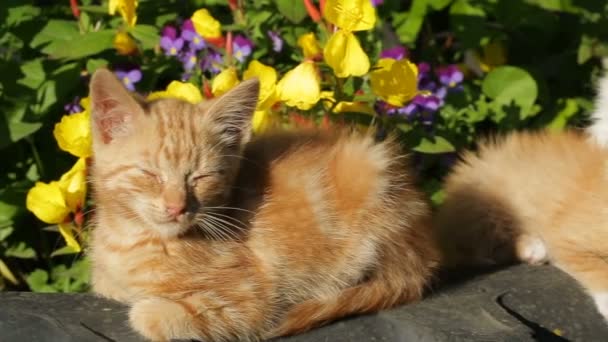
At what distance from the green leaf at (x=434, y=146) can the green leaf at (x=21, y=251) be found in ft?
4.30

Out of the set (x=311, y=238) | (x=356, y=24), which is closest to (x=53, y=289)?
(x=311, y=238)

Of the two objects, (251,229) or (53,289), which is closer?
(251,229)

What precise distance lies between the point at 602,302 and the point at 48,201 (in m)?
1.65

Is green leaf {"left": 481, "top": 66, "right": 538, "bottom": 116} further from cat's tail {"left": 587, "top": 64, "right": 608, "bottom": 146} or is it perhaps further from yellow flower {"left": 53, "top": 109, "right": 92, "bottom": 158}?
yellow flower {"left": 53, "top": 109, "right": 92, "bottom": 158}

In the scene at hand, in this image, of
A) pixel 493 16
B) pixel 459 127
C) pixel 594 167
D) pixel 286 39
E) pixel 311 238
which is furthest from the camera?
pixel 493 16

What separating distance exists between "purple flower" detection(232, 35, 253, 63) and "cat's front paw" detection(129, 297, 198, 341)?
1117mm

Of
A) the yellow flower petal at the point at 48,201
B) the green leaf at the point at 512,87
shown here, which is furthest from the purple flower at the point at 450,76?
the yellow flower petal at the point at 48,201

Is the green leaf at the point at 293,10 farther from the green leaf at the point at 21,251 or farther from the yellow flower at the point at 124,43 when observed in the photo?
the green leaf at the point at 21,251

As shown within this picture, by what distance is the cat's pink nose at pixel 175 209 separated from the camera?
2301 mm

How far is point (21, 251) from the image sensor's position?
3.26 meters

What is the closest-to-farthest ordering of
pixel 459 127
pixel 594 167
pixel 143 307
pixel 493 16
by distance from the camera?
pixel 143 307 → pixel 594 167 → pixel 459 127 → pixel 493 16

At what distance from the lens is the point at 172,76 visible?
3586 millimetres

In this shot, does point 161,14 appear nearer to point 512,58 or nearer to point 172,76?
point 172,76

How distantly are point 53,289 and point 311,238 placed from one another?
112cm
